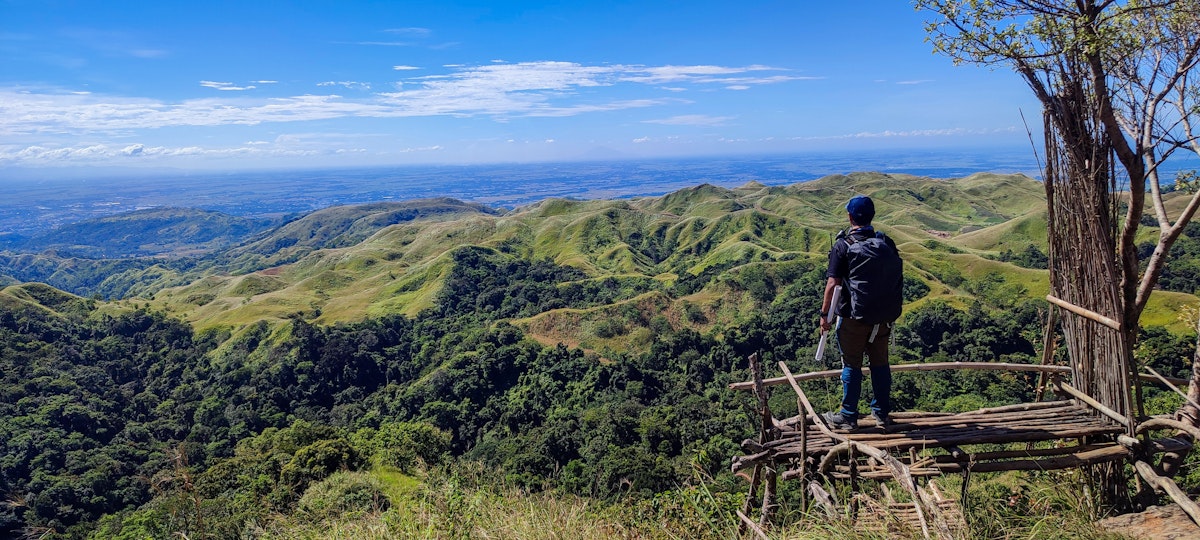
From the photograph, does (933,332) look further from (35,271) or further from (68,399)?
(35,271)

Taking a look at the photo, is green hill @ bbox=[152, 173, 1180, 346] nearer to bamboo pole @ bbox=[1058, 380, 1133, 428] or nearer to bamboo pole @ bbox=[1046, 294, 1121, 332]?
bamboo pole @ bbox=[1058, 380, 1133, 428]

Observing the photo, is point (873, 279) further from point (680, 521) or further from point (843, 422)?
point (680, 521)

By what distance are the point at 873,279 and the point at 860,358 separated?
2.64ft

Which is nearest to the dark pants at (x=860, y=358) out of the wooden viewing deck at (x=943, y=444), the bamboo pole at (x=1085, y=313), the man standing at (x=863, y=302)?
the man standing at (x=863, y=302)

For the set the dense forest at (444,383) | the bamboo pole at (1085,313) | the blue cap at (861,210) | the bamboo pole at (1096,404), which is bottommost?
the dense forest at (444,383)

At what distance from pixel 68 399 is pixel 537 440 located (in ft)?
139

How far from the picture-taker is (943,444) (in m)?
4.77

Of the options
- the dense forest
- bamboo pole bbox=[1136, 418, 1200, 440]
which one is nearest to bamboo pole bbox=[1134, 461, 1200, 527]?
bamboo pole bbox=[1136, 418, 1200, 440]

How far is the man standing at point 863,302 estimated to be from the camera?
192 inches

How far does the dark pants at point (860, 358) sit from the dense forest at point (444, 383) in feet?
8.28

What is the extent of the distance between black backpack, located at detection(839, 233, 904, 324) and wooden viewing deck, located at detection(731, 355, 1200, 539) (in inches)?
38.7

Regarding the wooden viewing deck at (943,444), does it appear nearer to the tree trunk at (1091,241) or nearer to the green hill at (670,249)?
the tree trunk at (1091,241)

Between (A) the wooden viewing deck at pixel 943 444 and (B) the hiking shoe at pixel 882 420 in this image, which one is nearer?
(A) the wooden viewing deck at pixel 943 444

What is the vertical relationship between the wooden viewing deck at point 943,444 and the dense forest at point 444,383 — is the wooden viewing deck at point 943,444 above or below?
above
